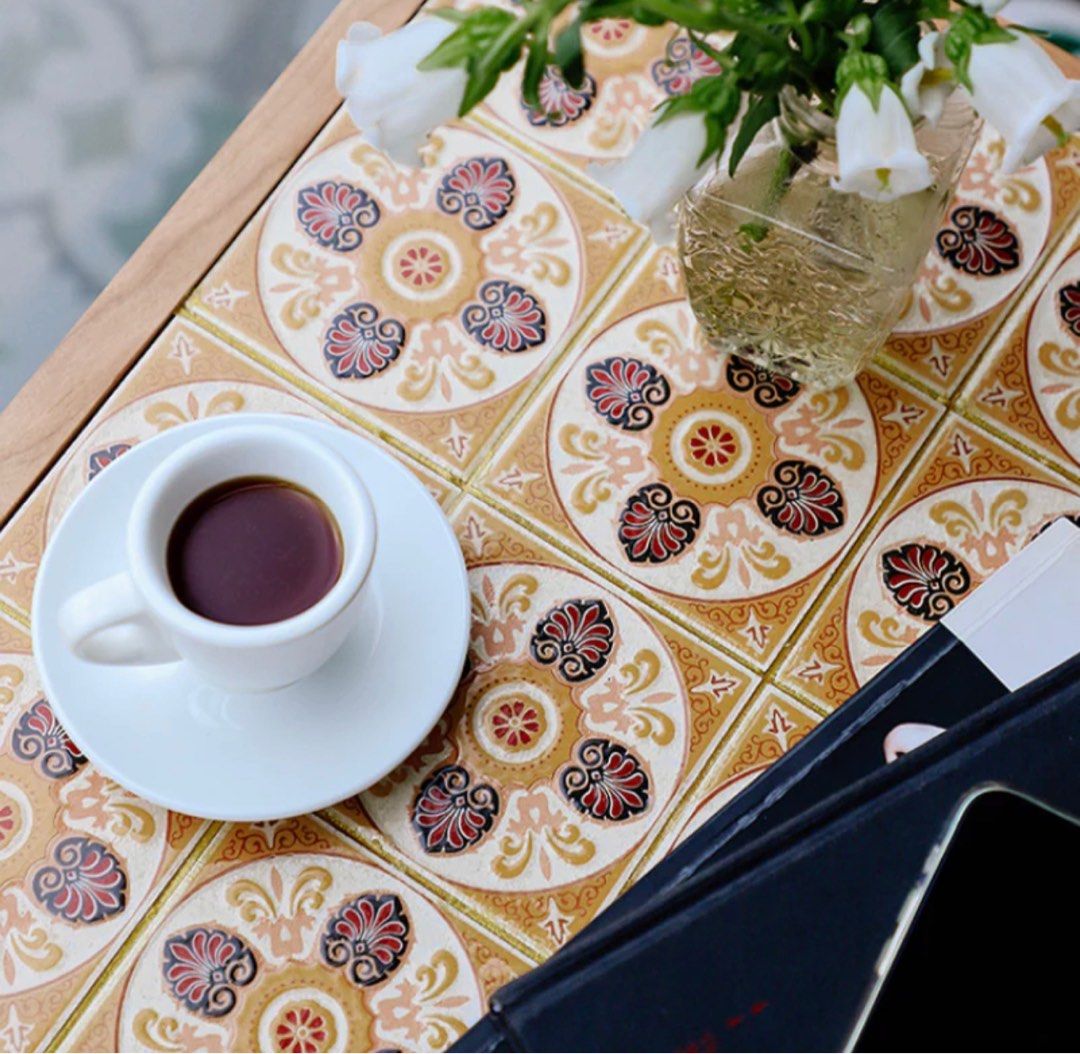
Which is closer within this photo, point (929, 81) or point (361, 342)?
point (929, 81)

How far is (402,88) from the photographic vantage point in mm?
468

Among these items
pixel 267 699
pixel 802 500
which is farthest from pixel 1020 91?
pixel 267 699

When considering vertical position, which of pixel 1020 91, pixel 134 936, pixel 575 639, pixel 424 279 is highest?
pixel 1020 91

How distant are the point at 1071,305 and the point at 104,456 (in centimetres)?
52

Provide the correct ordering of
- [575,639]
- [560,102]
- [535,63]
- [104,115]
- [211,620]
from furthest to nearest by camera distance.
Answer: [104,115] → [560,102] → [575,639] → [211,620] → [535,63]

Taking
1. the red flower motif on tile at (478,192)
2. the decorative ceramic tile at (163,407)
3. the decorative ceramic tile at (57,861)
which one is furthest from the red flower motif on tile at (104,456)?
the red flower motif on tile at (478,192)

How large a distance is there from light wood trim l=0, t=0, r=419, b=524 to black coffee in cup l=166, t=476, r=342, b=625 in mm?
145

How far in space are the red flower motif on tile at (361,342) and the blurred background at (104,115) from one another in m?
0.44

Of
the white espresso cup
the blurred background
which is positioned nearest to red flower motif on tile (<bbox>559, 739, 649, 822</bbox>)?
the white espresso cup

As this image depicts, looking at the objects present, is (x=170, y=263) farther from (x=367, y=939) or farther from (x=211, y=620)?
(x=367, y=939)

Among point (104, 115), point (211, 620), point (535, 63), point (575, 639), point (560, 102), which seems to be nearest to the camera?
point (535, 63)

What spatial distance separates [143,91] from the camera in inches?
46.8

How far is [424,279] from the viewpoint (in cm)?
77

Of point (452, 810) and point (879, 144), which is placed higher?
point (879, 144)
